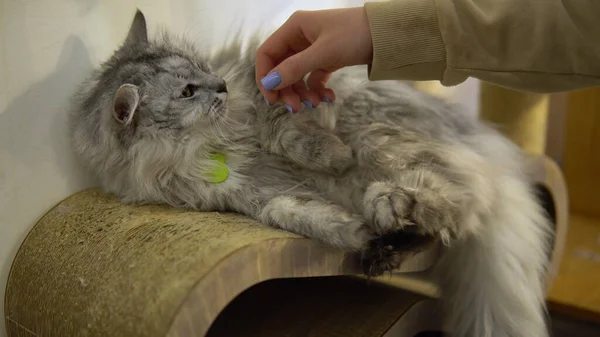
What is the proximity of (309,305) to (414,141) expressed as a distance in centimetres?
49

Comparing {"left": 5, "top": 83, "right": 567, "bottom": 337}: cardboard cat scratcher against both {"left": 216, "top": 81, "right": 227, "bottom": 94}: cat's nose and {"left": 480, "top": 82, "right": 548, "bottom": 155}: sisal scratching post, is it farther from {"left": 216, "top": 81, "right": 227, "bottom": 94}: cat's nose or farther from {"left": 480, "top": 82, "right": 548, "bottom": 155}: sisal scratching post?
{"left": 480, "top": 82, "right": 548, "bottom": 155}: sisal scratching post

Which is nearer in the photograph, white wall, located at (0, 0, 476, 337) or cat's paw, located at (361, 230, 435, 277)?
cat's paw, located at (361, 230, 435, 277)

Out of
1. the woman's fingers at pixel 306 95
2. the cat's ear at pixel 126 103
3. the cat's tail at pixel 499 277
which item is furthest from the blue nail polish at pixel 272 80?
the cat's tail at pixel 499 277

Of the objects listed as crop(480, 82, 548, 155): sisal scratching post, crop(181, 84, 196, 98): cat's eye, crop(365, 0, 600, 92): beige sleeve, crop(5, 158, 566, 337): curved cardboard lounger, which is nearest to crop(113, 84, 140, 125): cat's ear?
crop(181, 84, 196, 98): cat's eye

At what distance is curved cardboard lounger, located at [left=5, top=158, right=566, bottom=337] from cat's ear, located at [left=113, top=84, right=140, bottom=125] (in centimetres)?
20

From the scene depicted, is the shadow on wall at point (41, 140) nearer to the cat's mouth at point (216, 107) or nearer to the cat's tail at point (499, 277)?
the cat's mouth at point (216, 107)

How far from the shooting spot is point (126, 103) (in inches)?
46.6

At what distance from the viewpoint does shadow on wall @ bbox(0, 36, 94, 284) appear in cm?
128

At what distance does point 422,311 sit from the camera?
4.45 ft

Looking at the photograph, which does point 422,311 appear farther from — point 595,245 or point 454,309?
point 595,245

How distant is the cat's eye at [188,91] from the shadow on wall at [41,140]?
0.36 meters

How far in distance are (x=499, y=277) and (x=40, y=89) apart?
117cm

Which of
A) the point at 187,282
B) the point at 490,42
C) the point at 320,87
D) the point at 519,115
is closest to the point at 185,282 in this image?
the point at 187,282

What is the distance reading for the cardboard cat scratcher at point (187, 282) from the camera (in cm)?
88
